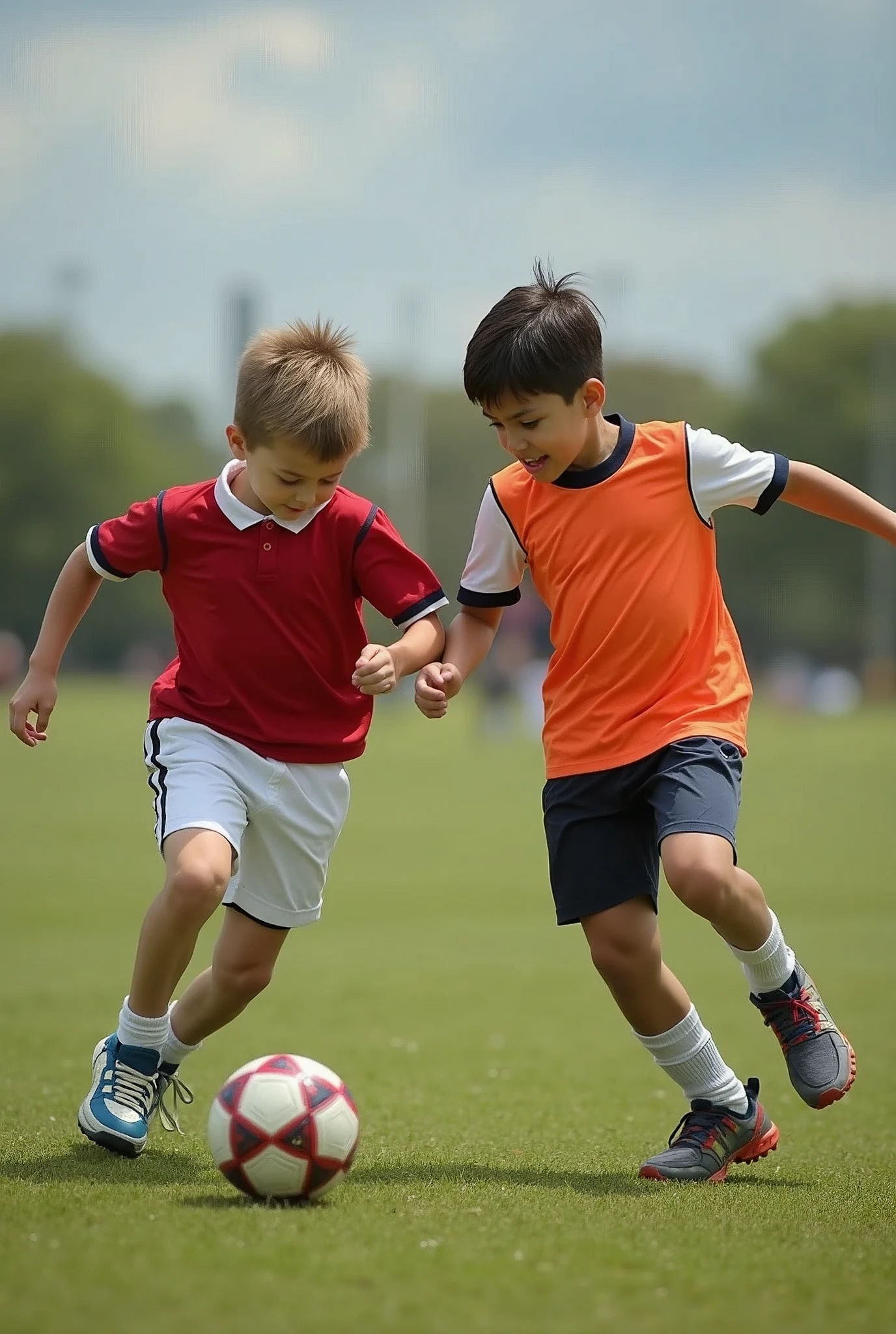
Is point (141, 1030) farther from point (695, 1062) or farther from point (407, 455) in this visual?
point (407, 455)

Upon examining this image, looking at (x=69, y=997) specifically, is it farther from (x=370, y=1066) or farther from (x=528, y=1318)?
(x=528, y=1318)

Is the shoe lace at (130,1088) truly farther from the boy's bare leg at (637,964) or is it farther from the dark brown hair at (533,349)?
the dark brown hair at (533,349)

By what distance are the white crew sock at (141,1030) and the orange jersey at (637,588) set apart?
126 centimetres

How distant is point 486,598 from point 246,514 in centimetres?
71

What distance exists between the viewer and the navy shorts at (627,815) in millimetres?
4129

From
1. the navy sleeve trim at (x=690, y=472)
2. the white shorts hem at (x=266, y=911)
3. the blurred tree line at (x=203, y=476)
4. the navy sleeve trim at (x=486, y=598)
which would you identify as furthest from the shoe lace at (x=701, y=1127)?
the blurred tree line at (x=203, y=476)

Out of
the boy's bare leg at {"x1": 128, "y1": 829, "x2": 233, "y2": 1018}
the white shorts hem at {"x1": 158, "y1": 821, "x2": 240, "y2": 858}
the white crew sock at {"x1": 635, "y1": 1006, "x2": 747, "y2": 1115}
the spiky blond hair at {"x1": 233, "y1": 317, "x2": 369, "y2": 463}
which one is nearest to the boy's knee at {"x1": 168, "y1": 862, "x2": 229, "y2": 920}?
the boy's bare leg at {"x1": 128, "y1": 829, "x2": 233, "y2": 1018}

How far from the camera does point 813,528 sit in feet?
141

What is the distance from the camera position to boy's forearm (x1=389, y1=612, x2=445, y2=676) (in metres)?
4.29

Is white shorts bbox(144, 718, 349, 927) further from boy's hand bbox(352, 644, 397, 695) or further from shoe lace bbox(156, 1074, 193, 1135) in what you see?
shoe lace bbox(156, 1074, 193, 1135)

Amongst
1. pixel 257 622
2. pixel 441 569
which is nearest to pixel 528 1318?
pixel 257 622

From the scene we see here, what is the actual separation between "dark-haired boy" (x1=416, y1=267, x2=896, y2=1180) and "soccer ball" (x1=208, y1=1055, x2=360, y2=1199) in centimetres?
93

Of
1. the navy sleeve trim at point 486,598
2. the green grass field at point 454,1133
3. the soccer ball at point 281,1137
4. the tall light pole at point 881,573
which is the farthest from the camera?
the tall light pole at point 881,573

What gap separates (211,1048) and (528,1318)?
4.12m
